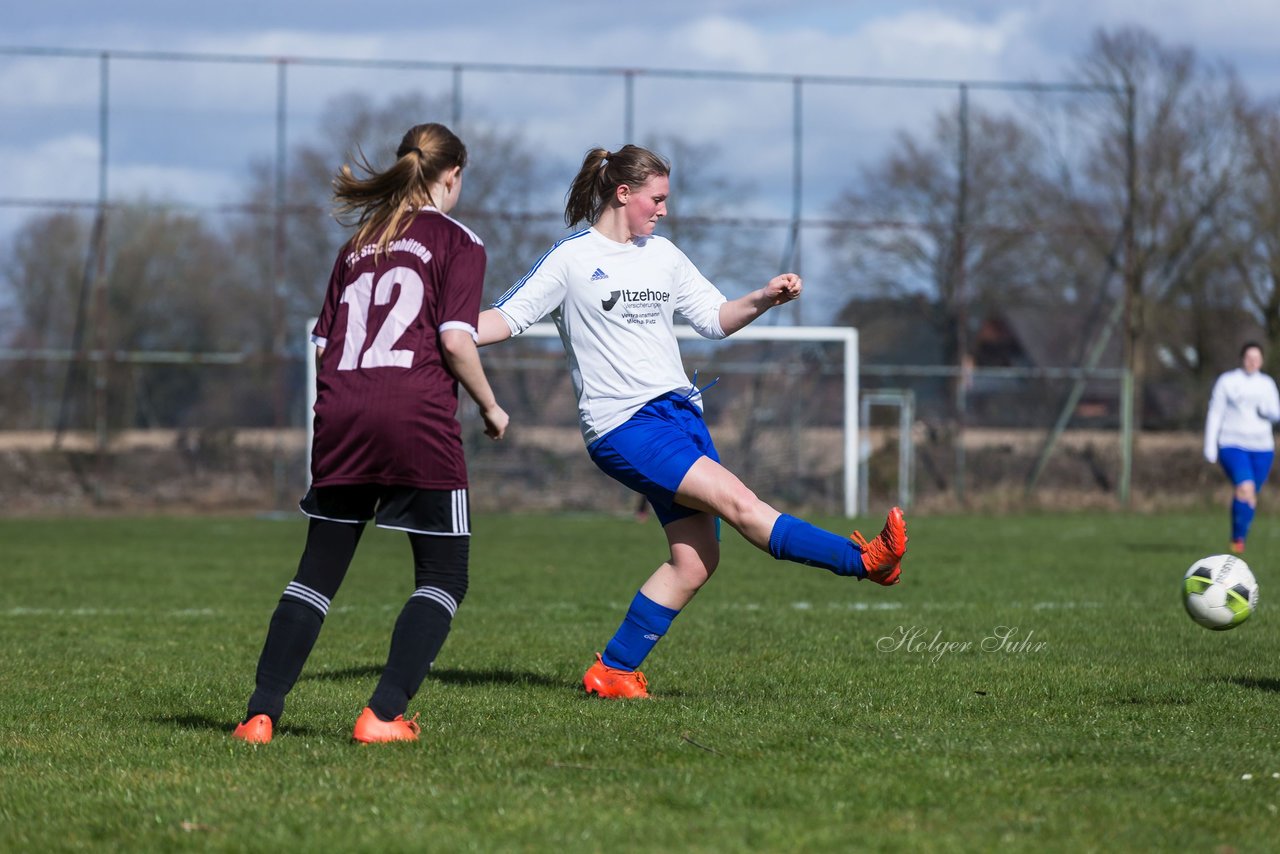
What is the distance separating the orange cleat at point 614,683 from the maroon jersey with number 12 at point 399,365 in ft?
4.36

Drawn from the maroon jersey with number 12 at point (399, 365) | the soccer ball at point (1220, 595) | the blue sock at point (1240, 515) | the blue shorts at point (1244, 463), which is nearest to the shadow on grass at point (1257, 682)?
the soccer ball at point (1220, 595)

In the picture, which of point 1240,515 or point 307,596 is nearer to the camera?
point 307,596

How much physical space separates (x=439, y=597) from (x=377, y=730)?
1.32ft

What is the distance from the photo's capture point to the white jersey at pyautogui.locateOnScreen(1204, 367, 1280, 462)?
42.8ft

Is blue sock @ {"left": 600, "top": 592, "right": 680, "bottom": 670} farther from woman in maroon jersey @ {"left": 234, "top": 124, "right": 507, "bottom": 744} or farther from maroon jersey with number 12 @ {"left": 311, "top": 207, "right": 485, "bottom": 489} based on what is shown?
maroon jersey with number 12 @ {"left": 311, "top": 207, "right": 485, "bottom": 489}

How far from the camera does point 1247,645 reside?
21.3 feet

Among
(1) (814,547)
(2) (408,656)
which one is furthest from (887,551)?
(2) (408,656)

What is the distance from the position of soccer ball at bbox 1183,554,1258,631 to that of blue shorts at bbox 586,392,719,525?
7.03 feet

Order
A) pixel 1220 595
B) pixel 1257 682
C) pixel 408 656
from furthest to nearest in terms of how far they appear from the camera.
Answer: pixel 1220 595 < pixel 1257 682 < pixel 408 656

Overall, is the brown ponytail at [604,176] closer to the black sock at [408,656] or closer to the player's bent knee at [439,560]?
the player's bent knee at [439,560]

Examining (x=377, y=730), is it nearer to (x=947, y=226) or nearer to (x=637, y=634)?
(x=637, y=634)

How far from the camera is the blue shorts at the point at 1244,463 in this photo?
13.0m

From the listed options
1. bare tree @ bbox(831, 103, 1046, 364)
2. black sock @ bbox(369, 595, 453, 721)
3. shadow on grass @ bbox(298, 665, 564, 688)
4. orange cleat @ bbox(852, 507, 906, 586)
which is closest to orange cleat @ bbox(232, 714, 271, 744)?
black sock @ bbox(369, 595, 453, 721)

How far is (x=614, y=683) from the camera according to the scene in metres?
5.15
